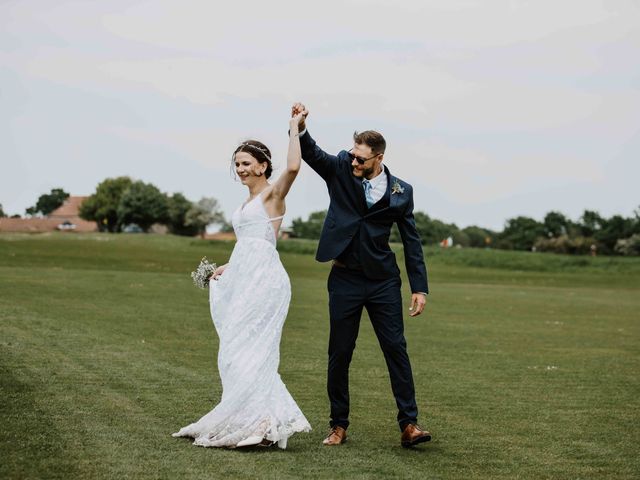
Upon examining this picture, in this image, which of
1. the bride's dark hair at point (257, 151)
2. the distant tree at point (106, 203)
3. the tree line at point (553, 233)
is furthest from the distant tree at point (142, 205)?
the bride's dark hair at point (257, 151)

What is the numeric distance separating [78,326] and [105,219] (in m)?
151

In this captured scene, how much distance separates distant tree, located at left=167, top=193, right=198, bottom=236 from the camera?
6270 inches

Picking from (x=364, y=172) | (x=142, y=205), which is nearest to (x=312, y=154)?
(x=364, y=172)

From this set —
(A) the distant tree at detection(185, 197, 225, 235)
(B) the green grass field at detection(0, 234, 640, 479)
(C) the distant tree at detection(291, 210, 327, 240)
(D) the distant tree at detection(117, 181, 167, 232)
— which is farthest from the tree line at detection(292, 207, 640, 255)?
(B) the green grass field at detection(0, 234, 640, 479)

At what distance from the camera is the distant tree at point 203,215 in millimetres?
163000

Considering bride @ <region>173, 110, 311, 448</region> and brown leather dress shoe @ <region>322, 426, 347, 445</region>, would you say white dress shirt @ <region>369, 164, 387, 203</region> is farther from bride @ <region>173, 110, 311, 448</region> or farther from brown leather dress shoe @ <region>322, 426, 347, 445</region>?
brown leather dress shoe @ <region>322, 426, 347, 445</region>

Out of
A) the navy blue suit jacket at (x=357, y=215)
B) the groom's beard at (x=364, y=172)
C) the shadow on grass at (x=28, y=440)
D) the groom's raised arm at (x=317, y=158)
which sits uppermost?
the groom's raised arm at (x=317, y=158)

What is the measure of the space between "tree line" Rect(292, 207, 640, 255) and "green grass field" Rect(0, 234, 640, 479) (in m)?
89.8

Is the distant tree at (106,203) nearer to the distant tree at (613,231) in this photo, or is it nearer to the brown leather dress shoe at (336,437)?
the distant tree at (613,231)

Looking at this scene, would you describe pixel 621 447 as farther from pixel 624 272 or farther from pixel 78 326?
pixel 624 272

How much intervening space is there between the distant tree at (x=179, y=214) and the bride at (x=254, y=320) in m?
152

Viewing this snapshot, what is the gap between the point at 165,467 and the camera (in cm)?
646

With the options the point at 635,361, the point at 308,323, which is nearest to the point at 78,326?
the point at 308,323

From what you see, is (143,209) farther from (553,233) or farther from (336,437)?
(336,437)
